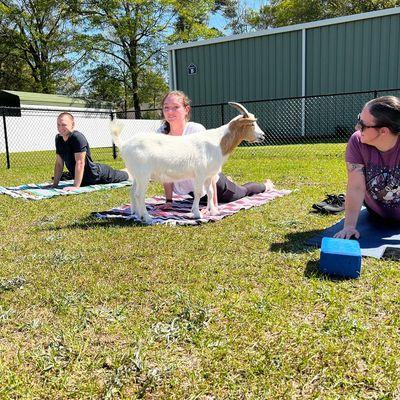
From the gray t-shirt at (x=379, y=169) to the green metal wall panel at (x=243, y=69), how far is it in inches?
624

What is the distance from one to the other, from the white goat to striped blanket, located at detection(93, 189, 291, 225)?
15 centimetres

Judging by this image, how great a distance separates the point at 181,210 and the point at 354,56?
14.8 metres

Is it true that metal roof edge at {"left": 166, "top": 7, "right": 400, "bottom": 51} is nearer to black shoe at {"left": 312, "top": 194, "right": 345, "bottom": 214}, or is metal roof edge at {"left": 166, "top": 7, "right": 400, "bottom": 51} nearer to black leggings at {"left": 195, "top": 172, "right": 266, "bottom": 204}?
black leggings at {"left": 195, "top": 172, "right": 266, "bottom": 204}

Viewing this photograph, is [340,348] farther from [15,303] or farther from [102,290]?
[15,303]

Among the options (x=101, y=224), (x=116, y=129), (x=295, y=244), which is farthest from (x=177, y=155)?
(x=295, y=244)

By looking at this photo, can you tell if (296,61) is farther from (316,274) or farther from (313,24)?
(316,274)

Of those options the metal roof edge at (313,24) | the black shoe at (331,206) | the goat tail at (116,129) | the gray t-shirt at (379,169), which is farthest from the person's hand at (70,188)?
the metal roof edge at (313,24)

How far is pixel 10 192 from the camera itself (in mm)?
7461

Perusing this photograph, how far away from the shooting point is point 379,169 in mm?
3818

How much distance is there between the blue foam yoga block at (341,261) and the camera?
297 centimetres

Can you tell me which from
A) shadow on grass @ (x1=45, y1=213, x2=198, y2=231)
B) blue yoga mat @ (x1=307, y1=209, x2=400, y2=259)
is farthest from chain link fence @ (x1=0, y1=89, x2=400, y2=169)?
blue yoga mat @ (x1=307, y1=209, x2=400, y2=259)

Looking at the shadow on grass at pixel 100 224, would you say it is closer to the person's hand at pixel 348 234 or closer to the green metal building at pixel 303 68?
the person's hand at pixel 348 234

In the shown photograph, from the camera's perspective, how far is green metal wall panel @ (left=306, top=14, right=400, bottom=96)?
1662 cm

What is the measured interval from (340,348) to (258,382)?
20.8 inches
